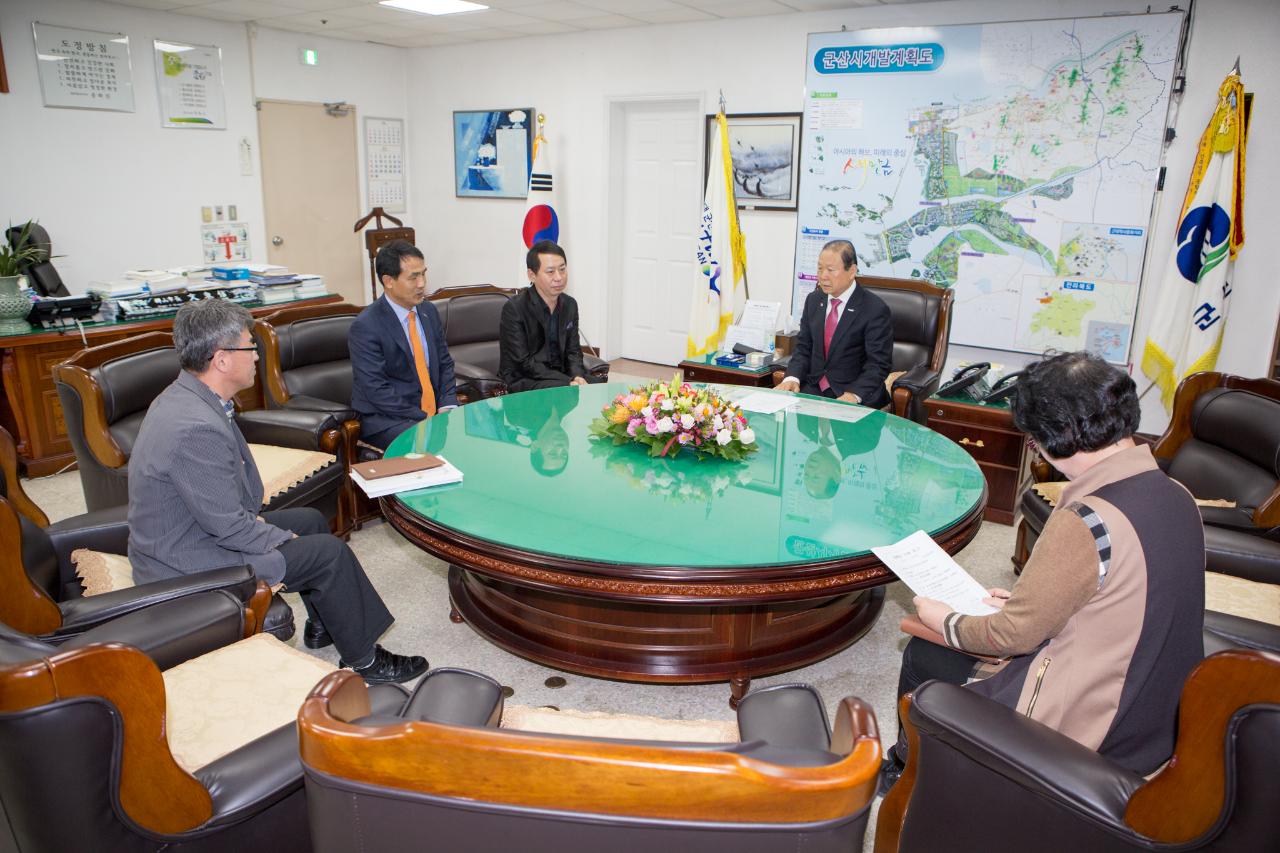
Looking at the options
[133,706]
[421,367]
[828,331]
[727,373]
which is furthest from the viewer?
[727,373]

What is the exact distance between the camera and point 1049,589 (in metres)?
1.58

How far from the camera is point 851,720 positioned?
1163 mm

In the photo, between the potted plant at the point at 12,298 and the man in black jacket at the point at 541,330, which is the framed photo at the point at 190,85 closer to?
the potted plant at the point at 12,298

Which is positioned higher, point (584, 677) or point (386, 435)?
point (386, 435)

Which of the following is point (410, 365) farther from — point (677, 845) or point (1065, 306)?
point (1065, 306)

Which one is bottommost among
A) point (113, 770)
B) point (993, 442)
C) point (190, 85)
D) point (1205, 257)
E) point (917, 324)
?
point (993, 442)

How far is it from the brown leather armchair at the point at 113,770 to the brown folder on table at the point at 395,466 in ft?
3.82

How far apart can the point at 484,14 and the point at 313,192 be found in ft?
7.51

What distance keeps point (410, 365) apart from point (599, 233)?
3.67 m

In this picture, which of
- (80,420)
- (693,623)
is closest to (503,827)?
(693,623)

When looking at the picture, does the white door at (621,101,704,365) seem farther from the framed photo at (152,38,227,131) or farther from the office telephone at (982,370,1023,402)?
the framed photo at (152,38,227,131)

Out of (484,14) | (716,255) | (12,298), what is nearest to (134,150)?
(12,298)

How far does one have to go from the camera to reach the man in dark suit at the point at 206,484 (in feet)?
7.41

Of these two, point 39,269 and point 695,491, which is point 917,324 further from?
point 39,269
